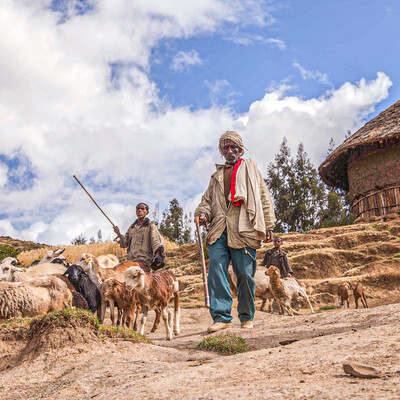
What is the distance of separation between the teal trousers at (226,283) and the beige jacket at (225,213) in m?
0.12

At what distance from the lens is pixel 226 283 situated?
6.32 m

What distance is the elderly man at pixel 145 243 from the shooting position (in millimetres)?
8508

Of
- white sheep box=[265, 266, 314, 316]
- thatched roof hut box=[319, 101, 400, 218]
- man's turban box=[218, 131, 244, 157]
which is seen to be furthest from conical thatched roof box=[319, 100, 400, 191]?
man's turban box=[218, 131, 244, 157]

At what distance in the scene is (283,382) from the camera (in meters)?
2.88

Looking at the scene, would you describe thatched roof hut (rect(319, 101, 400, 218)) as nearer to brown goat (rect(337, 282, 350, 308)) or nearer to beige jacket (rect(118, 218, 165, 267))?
brown goat (rect(337, 282, 350, 308))

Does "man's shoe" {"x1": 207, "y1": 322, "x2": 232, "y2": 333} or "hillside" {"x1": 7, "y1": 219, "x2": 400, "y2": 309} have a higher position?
"hillside" {"x1": 7, "y1": 219, "x2": 400, "y2": 309}

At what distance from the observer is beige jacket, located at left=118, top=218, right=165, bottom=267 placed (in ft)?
28.0

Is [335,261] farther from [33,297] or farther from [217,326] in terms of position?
[33,297]

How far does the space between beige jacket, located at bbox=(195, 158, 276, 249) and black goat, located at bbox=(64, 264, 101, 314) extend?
2728mm

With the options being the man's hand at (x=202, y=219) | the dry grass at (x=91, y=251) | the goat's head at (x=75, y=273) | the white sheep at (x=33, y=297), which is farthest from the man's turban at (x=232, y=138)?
the dry grass at (x=91, y=251)

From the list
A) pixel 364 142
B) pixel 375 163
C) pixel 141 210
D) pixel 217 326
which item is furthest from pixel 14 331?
pixel 375 163

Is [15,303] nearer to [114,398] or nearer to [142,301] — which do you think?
[142,301]

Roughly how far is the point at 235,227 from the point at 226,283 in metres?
0.74

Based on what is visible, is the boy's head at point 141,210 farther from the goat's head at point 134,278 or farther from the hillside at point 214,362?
the hillside at point 214,362
